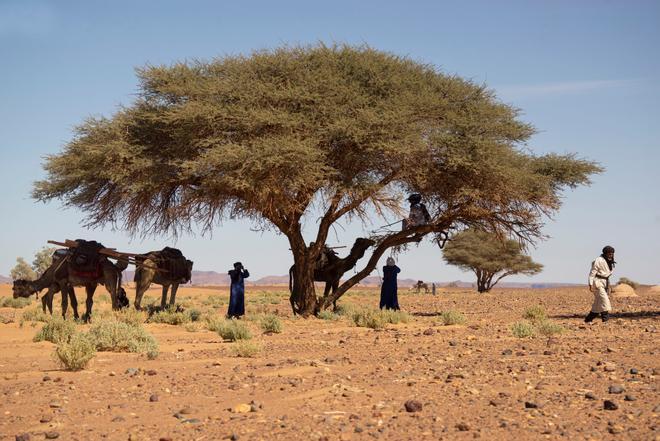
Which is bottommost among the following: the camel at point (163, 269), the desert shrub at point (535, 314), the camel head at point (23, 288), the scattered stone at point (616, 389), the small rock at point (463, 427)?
the small rock at point (463, 427)

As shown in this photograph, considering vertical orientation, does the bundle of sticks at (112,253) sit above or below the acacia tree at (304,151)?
below

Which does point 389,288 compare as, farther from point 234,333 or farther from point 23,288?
point 23,288

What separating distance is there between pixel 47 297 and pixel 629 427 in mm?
20710

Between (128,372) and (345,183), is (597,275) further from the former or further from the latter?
(128,372)

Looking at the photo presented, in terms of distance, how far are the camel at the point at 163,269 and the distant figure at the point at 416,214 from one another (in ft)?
22.7

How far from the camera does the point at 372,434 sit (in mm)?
7387

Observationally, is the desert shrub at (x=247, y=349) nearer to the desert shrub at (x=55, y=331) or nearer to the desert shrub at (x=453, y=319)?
the desert shrub at (x=55, y=331)

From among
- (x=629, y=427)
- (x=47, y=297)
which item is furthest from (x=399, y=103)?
(x=629, y=427)

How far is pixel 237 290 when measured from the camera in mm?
24562

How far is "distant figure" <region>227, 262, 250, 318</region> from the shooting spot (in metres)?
24.0

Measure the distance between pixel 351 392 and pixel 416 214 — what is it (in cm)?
1716

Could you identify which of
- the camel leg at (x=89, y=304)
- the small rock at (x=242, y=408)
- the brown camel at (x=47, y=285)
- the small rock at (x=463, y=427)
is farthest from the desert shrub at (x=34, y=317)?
the small rock at (x=463, y=427)

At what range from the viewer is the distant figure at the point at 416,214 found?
2611 centimetres

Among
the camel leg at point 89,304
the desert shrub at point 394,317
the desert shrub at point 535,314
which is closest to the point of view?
the desert shrub at point 394,317
